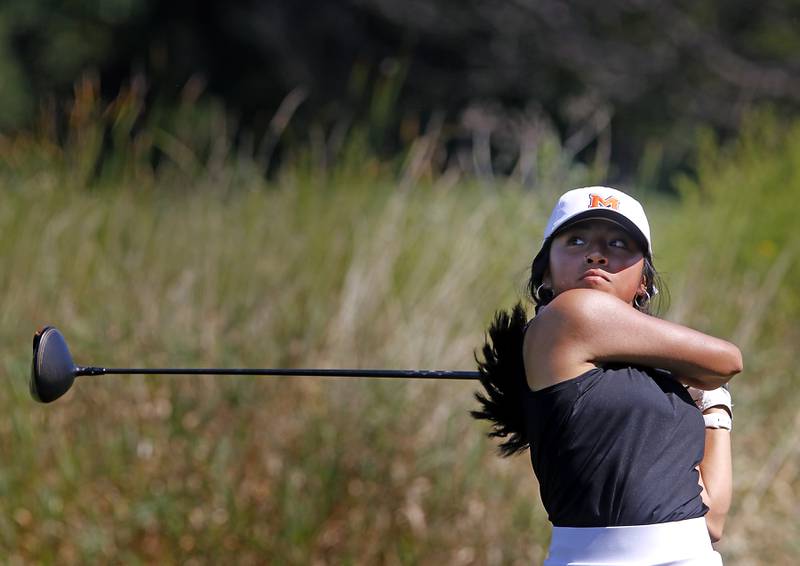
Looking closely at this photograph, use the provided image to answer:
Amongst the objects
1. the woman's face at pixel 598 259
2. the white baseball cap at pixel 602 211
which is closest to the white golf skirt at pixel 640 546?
the woman's face at pixel 598 259

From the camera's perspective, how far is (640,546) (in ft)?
8.68

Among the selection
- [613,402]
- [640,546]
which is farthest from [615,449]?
[640,546]

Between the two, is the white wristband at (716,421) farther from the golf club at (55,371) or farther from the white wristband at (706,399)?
the golf club at (55,371)

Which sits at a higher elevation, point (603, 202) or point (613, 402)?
point (603, 202)

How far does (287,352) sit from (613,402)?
329cm

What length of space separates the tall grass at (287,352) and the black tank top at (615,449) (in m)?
2.67

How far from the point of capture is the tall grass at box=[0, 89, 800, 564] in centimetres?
532

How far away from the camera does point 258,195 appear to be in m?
6.99

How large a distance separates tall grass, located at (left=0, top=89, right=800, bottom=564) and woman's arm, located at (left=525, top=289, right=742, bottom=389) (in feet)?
8.99

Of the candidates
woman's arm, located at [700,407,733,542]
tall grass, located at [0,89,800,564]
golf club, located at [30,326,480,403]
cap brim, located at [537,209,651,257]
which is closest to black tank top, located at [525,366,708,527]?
woman's arm, located at [700,407,733,542]

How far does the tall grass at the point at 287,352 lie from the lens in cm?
532

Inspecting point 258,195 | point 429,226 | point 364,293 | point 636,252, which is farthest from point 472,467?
point 636,252

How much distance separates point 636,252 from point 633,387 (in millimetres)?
310

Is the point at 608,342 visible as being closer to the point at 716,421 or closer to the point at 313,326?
the point at 716,421
